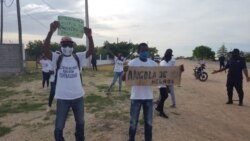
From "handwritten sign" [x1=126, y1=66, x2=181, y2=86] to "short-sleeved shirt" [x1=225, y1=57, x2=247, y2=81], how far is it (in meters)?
6.19

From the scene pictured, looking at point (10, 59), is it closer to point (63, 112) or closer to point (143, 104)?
point (143, 104)

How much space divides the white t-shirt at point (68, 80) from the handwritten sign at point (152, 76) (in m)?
1.27

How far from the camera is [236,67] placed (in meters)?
13.8

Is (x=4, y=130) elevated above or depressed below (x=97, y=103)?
below

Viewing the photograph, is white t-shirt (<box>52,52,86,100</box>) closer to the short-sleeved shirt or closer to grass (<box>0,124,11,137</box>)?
grass (<box>0,124,11,137</box>)

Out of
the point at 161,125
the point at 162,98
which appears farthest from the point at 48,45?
the point at 162,98

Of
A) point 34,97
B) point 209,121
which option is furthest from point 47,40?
point 34,97

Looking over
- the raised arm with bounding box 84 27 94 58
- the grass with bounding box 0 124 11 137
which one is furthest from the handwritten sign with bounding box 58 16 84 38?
the grass with bounding box 0 124 11 137

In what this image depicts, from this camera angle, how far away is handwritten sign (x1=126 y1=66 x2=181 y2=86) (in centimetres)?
763

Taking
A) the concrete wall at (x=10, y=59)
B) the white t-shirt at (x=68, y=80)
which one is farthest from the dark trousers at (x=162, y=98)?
the concrete wall at (x=10, y=59)

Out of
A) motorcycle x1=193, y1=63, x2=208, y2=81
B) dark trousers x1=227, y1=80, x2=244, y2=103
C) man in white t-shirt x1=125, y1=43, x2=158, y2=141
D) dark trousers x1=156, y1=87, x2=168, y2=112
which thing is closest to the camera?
man in white t-shirt x1=125, y1=43, x2=158, y2=141

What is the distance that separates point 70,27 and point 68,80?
6.10 ft

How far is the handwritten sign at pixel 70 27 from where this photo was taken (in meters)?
8.07

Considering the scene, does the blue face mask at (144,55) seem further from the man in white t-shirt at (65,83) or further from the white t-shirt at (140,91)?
the man in white t-shirt at (65,83)
